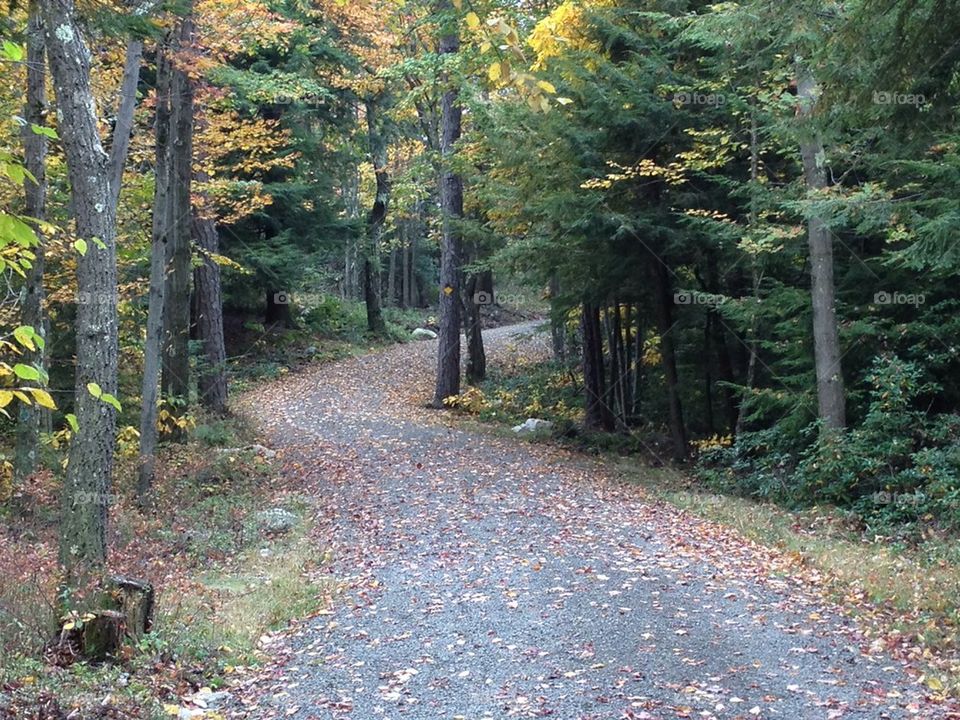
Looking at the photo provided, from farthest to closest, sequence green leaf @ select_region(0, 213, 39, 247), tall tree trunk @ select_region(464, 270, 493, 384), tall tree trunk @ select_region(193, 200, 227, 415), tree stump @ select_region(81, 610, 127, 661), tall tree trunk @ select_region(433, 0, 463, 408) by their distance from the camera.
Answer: tall tree trunk @ select_region(464, 270, 493, 384) < tall tree trunk @ select_region(433, 0, 463, 408) < tall tree trunk @ select_region(193, 200, 227, 415) < tree stump @ select_region(81, 610, 127, 661) < green leaf @ select_region(0, 213, 39, 247)

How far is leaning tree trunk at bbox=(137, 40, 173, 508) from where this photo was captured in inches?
483

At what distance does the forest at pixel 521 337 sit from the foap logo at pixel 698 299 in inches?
7.1

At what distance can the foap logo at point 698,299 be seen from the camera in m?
14.4

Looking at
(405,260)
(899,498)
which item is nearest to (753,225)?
(899,498)

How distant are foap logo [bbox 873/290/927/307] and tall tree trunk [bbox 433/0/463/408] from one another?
403 inches

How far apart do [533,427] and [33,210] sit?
12007 mm

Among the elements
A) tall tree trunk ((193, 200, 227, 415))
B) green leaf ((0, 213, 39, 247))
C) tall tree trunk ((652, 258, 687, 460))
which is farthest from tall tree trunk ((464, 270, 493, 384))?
green leaf ((0, 213, 39, 247))

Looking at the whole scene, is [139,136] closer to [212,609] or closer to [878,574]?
[212,609]

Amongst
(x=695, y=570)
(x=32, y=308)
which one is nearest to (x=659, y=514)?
(x=695, y=570)

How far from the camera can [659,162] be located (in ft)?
50.9

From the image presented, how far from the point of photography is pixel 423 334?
3906 cm

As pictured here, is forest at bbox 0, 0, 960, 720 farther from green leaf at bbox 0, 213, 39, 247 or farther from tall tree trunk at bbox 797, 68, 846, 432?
green leaf at bbox 0, 213, 39, 247

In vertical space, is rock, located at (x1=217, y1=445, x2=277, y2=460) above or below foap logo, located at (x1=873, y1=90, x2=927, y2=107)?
below

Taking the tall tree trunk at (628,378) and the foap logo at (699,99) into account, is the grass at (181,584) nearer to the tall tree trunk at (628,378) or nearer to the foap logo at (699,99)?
the foap logo at (699,99)
